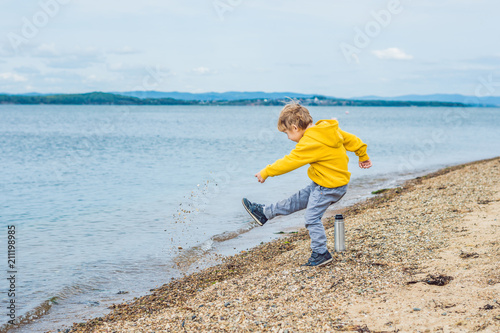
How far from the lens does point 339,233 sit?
→ 7301 mm

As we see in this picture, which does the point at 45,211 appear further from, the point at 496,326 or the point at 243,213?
the point at 496,326

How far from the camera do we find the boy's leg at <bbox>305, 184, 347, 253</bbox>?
6.47 m

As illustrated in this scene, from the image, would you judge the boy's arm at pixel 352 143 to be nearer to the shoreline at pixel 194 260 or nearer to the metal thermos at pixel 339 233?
the metal thermos at pixel 339 233

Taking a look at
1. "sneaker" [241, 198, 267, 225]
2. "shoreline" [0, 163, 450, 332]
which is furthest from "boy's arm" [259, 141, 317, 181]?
"shoreline" [0, 163, 450, 332]

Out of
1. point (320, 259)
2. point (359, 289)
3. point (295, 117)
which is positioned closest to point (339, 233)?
point (320, 259)

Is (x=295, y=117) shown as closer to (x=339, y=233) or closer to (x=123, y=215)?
(x=339, y=233)

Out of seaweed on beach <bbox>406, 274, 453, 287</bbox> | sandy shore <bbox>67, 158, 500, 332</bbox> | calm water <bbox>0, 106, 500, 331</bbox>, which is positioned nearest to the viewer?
sandy shore <bbox>67, 158, 500, 332</bbox>

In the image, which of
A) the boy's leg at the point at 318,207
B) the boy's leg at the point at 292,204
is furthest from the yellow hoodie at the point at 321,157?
the boy's leg at the point at 292,204

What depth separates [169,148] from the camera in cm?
3859

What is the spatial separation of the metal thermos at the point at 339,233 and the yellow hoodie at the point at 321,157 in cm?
100

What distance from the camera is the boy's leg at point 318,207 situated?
647cm

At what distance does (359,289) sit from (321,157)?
1.77 m

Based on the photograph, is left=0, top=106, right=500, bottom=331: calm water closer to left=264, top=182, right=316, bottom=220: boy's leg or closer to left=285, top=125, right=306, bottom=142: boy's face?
left=264, top=182, right=316, bottom=220: boy's leg

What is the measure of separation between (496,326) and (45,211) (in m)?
14.4
